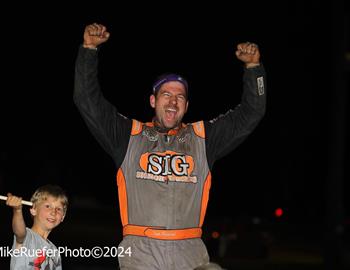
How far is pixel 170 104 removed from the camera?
5562 millimetres

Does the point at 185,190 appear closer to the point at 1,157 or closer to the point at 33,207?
the point at 33,207

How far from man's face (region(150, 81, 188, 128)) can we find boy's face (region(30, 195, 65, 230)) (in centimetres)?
103

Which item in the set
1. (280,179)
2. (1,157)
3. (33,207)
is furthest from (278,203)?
(33,207)

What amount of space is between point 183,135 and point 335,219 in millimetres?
14895

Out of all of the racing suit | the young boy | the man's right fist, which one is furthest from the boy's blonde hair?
the man's right fist

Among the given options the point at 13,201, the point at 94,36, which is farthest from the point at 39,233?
the point at 94,36

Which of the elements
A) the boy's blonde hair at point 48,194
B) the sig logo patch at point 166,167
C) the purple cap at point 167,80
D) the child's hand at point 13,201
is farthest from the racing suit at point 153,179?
the boy's blonde hair at point 48,194

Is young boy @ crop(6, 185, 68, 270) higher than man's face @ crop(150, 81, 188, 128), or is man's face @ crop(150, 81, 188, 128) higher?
man's face @ crop(150, 81, 188, 128)

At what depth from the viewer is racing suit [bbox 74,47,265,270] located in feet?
17.6

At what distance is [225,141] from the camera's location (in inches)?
223

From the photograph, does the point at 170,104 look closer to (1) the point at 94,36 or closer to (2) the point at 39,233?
(1) the point at 94,36

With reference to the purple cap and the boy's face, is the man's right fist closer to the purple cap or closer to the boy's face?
the purple cap

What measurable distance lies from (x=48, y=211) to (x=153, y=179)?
1016mm

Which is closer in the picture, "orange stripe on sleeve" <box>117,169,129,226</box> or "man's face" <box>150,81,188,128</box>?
"orange stripe on sleeve" <box>117,169,129,226</box>
